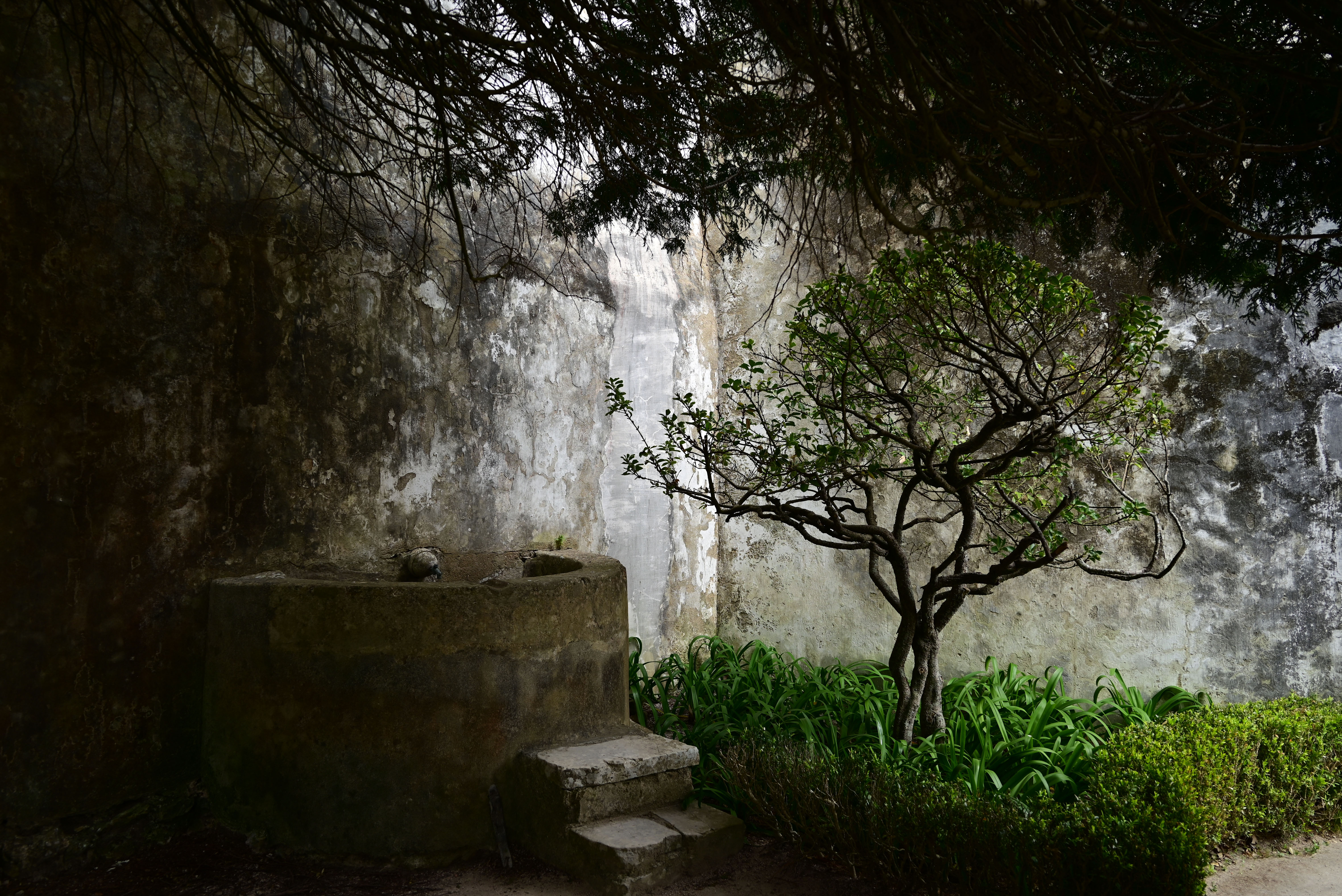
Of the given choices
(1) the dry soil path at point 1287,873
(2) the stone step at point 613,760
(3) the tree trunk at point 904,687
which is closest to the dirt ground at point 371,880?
(2) the stone step at point 613,760

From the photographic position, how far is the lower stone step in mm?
3285

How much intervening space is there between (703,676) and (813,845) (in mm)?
1897

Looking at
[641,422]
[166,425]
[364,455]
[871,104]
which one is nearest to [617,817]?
[364,455]

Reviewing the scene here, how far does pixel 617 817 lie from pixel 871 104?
2808mm

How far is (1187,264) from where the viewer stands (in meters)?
2.97

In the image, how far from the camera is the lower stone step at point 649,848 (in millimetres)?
3285

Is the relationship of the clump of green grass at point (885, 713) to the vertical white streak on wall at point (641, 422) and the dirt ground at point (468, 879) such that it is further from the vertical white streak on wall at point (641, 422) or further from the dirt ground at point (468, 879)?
the dirt ground at point (468, 879)

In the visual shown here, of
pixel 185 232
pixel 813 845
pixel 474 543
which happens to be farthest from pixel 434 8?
pixel 813 845

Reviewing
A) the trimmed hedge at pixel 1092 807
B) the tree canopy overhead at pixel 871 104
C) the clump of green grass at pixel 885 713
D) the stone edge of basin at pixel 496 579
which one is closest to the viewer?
the tree canopy overhead at pixel 871 104

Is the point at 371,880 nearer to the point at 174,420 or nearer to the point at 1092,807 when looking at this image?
the point at 174,420

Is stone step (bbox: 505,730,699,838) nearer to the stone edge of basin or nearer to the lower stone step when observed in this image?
the lower stone step

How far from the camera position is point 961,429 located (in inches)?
172

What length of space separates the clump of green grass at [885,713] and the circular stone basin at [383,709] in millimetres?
1006

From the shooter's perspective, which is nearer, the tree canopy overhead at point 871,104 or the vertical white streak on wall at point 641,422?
the tree canopy overhead at point 871,104
